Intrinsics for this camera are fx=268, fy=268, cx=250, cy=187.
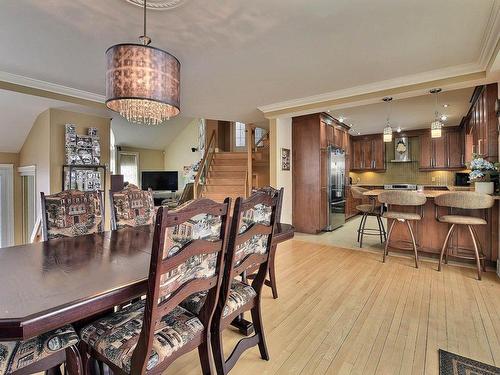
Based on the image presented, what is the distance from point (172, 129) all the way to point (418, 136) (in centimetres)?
764

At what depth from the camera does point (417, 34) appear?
251 centimetres

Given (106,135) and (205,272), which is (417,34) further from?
(106,135)

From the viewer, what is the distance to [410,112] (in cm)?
564

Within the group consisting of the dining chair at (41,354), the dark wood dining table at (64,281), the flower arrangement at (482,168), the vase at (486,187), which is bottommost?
the dining chair at (41,354)

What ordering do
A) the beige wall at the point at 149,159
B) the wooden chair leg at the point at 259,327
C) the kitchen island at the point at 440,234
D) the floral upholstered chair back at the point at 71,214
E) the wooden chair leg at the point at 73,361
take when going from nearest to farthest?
the wooden chair leg at the point at 73,361
the wooden chair leg at the point at 259,327
the floral upholstered chair back at the point at 71,214
the kitchen island at the point at 440,234
the beige wall at the point at 149,159

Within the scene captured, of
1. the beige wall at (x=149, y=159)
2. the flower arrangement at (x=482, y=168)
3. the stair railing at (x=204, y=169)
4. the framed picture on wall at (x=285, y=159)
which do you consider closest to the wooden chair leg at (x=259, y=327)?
the flower arrangement at (x=482, y=168)

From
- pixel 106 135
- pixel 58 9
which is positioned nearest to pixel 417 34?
pixel 58 9

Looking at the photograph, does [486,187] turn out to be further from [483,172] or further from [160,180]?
[160,180]

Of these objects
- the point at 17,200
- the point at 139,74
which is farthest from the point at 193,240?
the point at 17,200

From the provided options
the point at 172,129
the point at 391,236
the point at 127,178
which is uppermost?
the point at 172,129

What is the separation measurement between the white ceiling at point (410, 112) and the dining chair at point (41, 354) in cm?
446

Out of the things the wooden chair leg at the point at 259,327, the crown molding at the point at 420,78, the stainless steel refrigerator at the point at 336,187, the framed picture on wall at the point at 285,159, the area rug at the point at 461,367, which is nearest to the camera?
the area rug at the point at 461,367

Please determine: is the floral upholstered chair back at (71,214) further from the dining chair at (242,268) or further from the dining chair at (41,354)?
the dining chair at (242,268)

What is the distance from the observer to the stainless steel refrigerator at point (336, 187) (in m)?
5.64
